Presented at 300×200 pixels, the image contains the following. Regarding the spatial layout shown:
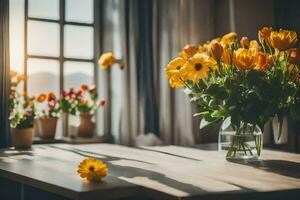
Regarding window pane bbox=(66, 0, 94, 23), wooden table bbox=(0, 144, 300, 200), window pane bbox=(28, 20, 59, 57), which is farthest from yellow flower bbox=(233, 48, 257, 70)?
window pane bbox=(66, 0, 94, 23)

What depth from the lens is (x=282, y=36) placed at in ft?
5.44

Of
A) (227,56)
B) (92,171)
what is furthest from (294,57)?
(92,171)

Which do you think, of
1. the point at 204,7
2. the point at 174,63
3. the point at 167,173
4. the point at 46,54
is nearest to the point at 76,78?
the point at 46,54

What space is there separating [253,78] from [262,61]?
0.21 ft

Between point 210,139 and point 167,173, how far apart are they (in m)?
2.62

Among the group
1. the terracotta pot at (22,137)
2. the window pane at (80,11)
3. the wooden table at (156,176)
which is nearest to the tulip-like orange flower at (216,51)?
the wooden table at (156,176)

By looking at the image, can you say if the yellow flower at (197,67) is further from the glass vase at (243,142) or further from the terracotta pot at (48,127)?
the terracotta pot at (48,127)

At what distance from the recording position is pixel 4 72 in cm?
344

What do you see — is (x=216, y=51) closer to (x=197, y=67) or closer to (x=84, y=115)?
(x=197, y=67)

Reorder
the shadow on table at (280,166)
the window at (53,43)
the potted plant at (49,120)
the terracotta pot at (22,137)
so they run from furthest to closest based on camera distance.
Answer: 1. the window at (53,43)
2. the potted plant at (49,120)
3. the terracotta pot at (22,137)
4. the shadow on table at (280,166)

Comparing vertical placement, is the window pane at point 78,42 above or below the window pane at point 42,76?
above

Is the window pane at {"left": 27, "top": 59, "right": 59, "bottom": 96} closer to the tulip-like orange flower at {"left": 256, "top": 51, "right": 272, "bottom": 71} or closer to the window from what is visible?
the window

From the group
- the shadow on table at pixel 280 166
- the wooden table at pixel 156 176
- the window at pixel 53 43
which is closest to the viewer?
the wooden table at pixel 156 176

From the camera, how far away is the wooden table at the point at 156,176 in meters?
1.29
